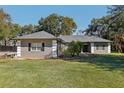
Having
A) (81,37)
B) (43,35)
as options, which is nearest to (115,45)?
(81,37)

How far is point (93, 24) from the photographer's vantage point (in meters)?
50.8

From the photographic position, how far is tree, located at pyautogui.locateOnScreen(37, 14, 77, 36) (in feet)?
160

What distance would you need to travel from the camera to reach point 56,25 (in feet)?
166

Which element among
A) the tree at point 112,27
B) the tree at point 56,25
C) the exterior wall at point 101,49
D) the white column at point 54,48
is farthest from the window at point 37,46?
the tree at point 56,25

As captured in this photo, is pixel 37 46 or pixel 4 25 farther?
pixel 4 25

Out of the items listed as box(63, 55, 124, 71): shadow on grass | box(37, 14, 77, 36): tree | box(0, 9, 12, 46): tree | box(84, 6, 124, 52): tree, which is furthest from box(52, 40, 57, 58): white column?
box(37, 14, 77, 36): tree

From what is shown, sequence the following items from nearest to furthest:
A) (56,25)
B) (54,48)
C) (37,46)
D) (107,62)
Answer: (107,62) → (54,48) → (37,46) → (56,25)

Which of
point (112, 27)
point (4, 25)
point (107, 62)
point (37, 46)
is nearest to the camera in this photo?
point (107, 62)

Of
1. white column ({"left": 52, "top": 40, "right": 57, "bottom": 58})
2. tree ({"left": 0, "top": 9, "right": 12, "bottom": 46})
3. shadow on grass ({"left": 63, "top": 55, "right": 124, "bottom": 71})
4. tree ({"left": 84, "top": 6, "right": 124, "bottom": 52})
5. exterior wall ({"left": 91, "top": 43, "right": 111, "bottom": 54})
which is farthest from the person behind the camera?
exterior wall ({"left": 91, "top": 43, "right": 111, "bottom": 54})

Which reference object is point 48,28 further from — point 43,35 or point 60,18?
point 43,35

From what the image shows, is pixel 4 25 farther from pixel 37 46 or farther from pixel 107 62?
pixel 107 62

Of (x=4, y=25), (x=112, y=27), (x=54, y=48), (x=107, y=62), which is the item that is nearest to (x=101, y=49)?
(x=112, y=27)

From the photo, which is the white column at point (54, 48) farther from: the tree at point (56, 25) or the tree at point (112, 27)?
the tree at point (56, 25)

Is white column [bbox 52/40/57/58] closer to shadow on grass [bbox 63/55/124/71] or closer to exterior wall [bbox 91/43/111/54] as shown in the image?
shadow on grass [bbox 63/55/124/71]
